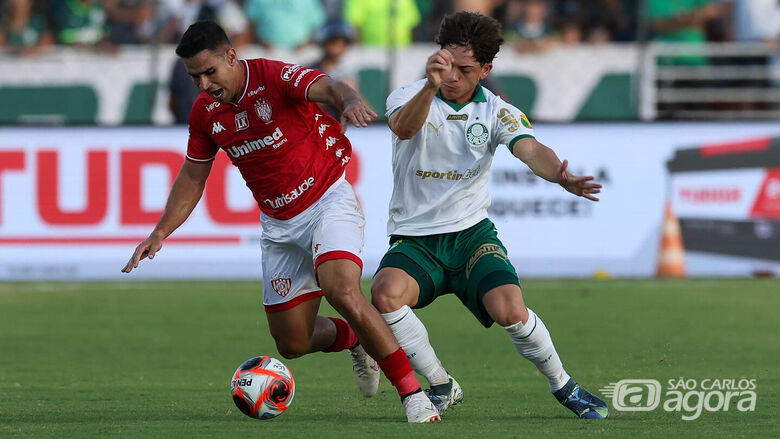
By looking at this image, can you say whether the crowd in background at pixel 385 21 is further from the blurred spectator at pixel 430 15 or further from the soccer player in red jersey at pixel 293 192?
the soccer player in red jersey at pixel 293 192

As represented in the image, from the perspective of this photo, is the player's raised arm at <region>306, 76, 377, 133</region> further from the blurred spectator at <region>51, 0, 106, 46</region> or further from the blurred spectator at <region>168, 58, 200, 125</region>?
the blurred spectator at <region>51, 0, 106, 46</region>

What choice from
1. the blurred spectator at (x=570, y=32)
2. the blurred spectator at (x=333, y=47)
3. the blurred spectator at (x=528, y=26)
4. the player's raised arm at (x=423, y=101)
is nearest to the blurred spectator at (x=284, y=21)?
the blurred spectator at (x=333, y=47)

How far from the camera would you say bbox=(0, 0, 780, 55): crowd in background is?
16.0 m

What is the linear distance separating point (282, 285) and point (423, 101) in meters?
1.67

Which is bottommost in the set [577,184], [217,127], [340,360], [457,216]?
[340,360]

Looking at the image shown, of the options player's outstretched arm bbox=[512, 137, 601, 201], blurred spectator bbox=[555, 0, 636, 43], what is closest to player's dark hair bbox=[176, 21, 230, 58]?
player's outstretched arm bbox=[512, 137, 601, 201]

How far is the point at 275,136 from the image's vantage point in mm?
7059

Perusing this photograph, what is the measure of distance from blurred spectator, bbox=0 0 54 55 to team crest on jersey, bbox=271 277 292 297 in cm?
1026

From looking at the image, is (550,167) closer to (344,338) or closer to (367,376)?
(367,376)

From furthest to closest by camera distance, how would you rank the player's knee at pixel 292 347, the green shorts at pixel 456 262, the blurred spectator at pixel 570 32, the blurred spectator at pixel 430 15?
the blurred spectator at pixel 570 32
the blurred spectator at pixel 430 15
the player's knee at pixel 292 347
the green shorts at pixel 456 262

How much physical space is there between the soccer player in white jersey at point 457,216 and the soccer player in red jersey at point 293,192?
0.25 meters

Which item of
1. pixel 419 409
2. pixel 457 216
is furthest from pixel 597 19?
pixel 419 409

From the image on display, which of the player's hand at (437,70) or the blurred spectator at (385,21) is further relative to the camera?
the blurred spectator at (385,21)

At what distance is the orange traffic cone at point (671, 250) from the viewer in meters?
14.0
